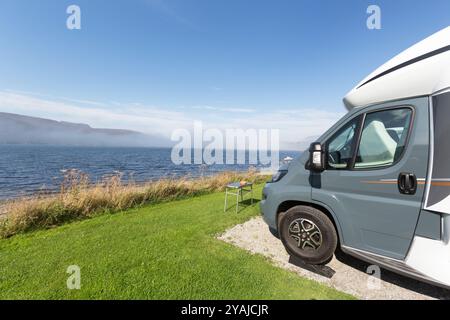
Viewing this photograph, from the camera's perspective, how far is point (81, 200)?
19.7 feet

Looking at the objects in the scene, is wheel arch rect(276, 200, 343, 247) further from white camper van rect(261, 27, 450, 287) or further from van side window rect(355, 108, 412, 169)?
van side window rect(355, 108, 412, 169)

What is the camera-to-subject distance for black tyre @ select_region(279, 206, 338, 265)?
307 centimetres

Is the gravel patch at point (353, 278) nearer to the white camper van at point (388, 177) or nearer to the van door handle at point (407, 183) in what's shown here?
the white camper van at point (388, 177)

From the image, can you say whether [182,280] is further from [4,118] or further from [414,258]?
[4,118]

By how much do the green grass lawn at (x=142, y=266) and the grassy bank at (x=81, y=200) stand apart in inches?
21.6

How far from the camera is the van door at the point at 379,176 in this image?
2318 mm

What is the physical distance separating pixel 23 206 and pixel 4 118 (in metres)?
260

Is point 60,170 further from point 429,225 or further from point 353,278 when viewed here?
point 429,225

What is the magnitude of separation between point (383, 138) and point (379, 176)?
0.61 m

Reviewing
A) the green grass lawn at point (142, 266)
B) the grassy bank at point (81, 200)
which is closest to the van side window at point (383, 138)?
the green grass lawn at point (142, 266)
